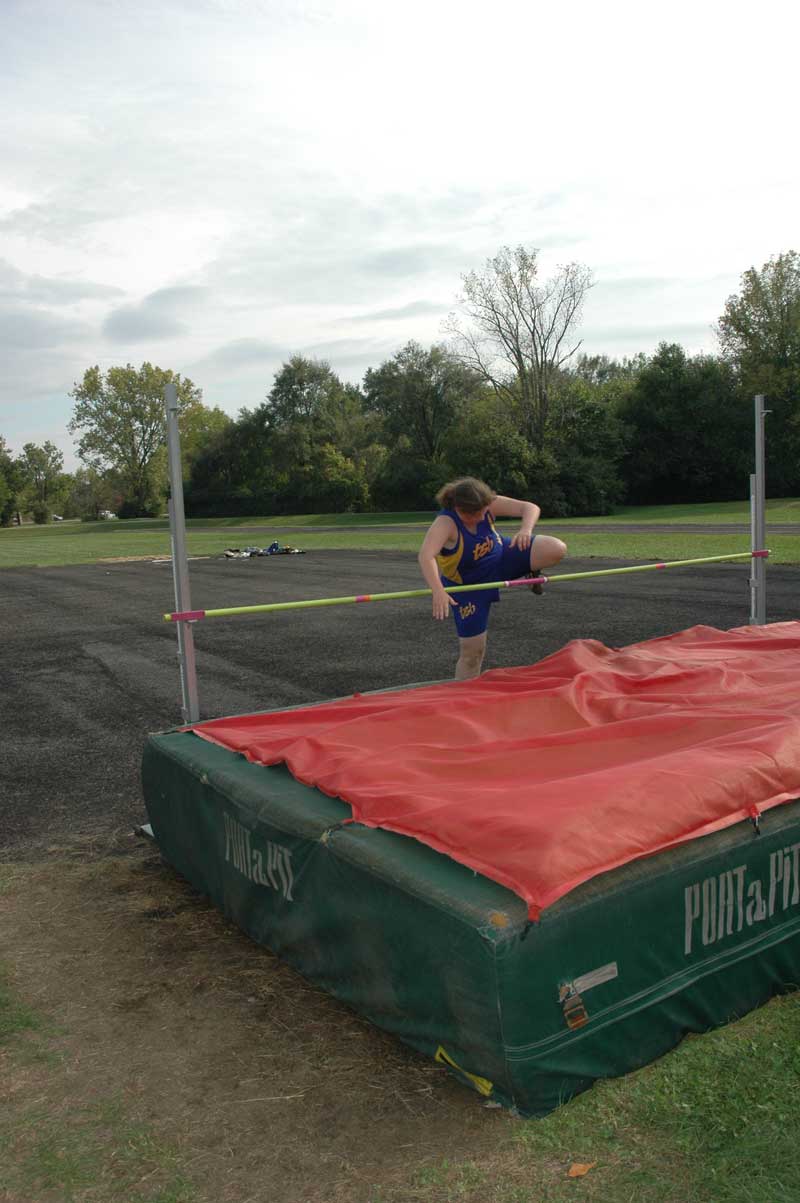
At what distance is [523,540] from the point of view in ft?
18.5

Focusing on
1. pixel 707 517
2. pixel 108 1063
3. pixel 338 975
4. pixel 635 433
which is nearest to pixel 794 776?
pixel 338 975

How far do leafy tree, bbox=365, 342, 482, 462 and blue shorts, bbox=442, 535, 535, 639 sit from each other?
144 ft

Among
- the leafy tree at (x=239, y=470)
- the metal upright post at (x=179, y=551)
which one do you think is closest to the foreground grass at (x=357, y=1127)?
the metal upright post at (x=179, y=551)

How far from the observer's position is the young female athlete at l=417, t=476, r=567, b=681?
5.43 m

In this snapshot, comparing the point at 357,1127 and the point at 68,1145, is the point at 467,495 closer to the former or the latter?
the point at 357,1127

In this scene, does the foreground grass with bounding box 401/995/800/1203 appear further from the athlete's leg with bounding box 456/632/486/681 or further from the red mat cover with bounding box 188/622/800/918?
the athlete's leg with bounding box 456/632/486/681

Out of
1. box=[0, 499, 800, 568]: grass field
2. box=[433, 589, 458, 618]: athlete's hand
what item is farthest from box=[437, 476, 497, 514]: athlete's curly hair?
box=[0, 499, 800, 568]: grass field

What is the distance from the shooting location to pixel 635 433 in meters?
43.2

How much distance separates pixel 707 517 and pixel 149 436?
49.0 meters

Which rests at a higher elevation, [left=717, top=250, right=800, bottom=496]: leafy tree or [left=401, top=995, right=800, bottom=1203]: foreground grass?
[left=717, top=250, right=800, bottom=496]: leafy tree

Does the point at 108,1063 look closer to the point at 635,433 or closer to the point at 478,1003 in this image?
the point at 478,1003

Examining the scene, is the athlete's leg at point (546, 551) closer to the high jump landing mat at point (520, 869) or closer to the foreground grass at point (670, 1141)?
the high jump landing mat at point (520, 869)

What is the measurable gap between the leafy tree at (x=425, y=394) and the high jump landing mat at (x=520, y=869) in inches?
1823

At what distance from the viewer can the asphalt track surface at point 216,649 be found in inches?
211
